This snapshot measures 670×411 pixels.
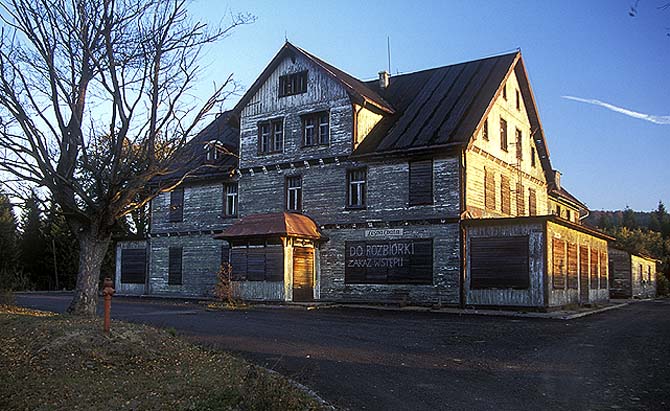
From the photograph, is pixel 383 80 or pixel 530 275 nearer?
pixel 530 275

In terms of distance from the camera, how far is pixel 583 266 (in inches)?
1109

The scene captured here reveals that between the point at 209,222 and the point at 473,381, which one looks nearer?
the point at 473,381

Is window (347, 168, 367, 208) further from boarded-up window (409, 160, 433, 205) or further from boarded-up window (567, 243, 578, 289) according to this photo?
boarded-up window (567, 243, 578, 289)

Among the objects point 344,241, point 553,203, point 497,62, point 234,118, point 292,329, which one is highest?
point 497,62

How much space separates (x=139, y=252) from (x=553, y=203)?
2545cm

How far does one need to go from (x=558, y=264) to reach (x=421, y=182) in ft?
20.7

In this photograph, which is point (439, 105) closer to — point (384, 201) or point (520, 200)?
point (384, 201)

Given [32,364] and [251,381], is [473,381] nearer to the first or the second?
[251,381]

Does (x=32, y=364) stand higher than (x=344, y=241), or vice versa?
(x=344, y=241)

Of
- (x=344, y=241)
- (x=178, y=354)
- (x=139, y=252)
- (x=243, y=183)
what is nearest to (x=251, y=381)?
(x=178, y=354)

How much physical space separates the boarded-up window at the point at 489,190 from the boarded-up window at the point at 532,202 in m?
5.51

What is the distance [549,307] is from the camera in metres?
22.7

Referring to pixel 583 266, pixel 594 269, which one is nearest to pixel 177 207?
pixel 583 266

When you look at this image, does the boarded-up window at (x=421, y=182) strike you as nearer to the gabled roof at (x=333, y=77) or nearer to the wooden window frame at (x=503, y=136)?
the gabled roof at (x=333, y=77)
